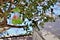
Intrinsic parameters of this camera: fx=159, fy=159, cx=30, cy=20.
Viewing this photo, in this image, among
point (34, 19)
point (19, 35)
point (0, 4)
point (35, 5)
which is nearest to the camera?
point (0, 4)

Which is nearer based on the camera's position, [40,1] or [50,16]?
[40,1]

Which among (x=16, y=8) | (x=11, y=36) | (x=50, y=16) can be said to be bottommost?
(x=11, y=36)

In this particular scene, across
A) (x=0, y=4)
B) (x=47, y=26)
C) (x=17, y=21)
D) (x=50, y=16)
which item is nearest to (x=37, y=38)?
(x=47, y=26)

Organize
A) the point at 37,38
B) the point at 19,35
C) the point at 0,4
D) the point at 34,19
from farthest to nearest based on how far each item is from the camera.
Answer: the point at 19,35, the point at 37,38, the point at 34,19, the point at 0,4

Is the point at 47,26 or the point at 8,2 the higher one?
the point at 8,2

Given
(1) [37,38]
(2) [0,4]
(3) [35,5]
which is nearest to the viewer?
(2) [0,4]

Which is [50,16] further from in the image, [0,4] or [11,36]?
[11,36]

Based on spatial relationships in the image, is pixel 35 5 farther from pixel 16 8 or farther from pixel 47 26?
pixel 47 26

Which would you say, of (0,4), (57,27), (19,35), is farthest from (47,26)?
(0,4)

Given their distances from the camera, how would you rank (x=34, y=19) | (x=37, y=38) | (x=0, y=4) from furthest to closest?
(x=37, y=38) → (x=34, y=19) → (x=0, y=4)
